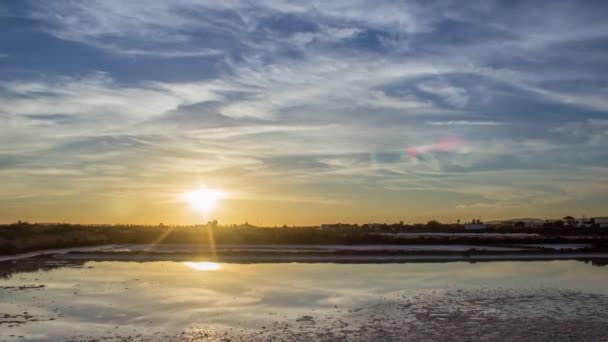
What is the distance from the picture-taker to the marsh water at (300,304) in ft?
53.2

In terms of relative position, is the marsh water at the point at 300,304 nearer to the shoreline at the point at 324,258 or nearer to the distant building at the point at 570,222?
the shoreline at the point at 324,258

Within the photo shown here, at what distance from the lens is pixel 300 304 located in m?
21.0

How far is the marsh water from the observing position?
53.2ft

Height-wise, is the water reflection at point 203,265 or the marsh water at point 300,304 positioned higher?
the water reflection at point 203,265

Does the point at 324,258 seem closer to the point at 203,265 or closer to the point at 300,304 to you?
the point at 203,265

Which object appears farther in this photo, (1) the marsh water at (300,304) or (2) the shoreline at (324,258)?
(2) the shoreline at (324,258)

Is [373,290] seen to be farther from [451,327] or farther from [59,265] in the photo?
[59,265]

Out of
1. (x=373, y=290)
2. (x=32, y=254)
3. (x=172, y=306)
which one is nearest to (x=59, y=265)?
(x=32, y=254)

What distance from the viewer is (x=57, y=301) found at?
21.1 metres

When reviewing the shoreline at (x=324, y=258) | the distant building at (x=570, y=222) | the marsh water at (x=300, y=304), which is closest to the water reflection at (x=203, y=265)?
the marsh water at (x=300, y=304)

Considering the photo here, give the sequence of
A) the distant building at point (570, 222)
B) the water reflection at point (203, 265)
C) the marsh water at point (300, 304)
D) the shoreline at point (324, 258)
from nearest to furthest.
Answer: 1. the marsh water at point (300, 304)
2. the water reflection at point (203, 265)
3. the shoreline at point (324, 258)
4. the distant building at point (570, 222)

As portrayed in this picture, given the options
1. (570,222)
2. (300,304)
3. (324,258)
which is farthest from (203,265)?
(570,222)

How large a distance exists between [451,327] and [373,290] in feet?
25.0

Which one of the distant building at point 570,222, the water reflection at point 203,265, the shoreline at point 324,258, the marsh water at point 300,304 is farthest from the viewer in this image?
the distant building at point 570,222
